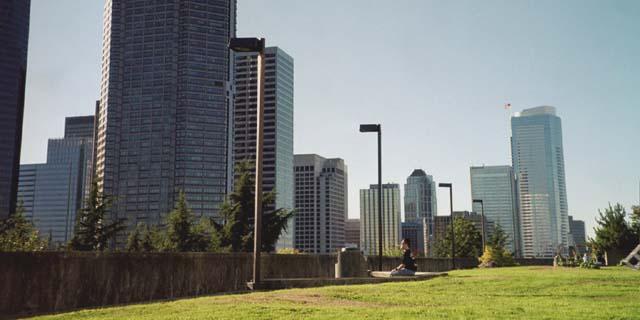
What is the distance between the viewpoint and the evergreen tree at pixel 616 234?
48.8 m

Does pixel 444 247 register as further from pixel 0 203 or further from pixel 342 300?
pixel 0 203

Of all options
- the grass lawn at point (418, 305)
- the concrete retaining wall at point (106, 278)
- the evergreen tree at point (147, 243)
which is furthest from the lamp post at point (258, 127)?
the evergreen tree at point (147, 243)

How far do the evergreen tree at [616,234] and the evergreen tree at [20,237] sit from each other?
42.0 meters

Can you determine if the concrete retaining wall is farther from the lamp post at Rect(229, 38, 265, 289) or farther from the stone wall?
the lamp post at Rect(229, 38, 265, 289)

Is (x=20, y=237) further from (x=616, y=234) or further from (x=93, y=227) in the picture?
(x=616, y=234)

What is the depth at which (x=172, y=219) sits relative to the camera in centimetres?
5159

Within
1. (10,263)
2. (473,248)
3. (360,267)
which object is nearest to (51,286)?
(10,263)

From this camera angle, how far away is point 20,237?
104 ft

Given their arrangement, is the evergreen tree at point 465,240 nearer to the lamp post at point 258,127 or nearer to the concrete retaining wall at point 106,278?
the concrete retaining wall at point 106,278

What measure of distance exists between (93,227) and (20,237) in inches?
656

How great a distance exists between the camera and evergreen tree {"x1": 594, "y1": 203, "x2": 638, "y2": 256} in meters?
48.8

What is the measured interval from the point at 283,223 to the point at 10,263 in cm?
3155

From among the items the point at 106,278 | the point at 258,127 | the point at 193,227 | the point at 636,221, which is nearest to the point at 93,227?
the point at 193,227

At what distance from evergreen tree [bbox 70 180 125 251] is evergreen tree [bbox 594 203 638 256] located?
1570 inches
